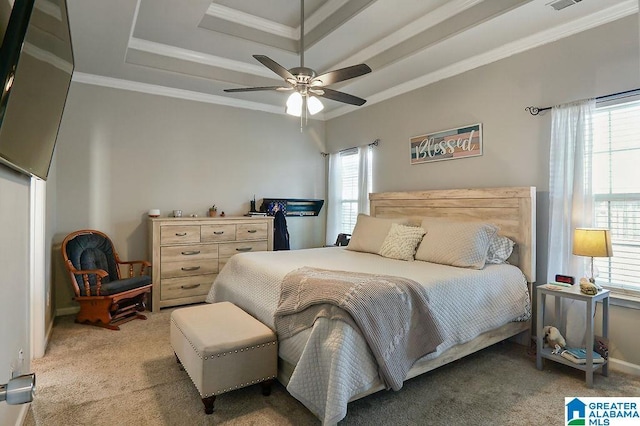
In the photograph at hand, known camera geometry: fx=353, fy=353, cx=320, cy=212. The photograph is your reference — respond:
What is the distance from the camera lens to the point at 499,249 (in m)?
3.08

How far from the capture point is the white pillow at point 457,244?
288 cm

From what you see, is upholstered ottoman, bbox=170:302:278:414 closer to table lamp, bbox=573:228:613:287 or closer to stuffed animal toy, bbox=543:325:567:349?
stuffed animal toy, bbox=543:325:567:349

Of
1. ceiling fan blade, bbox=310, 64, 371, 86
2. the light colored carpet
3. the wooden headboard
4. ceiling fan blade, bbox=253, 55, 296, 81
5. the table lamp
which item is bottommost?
the light colored carpet

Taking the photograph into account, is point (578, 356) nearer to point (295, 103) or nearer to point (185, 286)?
point (295, 103)

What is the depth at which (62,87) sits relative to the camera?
1728 mm

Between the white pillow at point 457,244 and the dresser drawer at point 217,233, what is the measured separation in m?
2.36

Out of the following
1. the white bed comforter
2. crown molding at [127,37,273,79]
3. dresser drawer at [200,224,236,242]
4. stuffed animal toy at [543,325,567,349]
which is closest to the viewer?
the white bed comforter

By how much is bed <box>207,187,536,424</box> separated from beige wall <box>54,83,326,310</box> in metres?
1.80


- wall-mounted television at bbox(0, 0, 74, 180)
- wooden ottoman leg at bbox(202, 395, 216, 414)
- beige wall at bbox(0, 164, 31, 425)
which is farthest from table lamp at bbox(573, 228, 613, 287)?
beige wall at bbox(0, 164, 31, 425)

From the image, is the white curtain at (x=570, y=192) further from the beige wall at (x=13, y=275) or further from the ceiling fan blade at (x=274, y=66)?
the beige wall at (x=13, y=275)

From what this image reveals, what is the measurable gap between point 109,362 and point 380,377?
2131mm

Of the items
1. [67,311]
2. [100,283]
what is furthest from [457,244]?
[67,311]

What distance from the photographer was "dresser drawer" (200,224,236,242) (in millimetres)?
4312

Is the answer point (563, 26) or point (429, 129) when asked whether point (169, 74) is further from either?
point (563, 26)
